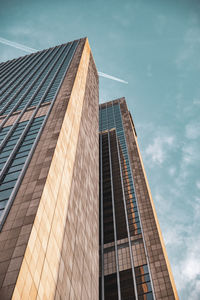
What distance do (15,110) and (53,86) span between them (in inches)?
432

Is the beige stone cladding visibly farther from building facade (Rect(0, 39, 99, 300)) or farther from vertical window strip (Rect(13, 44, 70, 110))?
vertical window strip (Rect(13, 44, 70, 110))

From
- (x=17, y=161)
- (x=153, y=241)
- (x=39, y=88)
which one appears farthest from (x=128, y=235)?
(x=39, y=88)

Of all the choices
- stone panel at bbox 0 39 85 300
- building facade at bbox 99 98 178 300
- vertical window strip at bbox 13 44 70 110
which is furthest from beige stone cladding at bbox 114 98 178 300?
vertical window strip at bbox 13 44 70 110

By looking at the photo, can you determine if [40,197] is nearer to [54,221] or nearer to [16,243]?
[54,221]

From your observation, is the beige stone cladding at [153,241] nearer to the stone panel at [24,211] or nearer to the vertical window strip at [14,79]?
the stone panel at [24,211]

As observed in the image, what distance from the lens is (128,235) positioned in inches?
2352

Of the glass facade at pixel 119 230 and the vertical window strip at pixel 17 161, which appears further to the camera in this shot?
the glass facade at pixel 119 230

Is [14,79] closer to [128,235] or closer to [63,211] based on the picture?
[128,235]

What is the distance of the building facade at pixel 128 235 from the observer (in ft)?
158

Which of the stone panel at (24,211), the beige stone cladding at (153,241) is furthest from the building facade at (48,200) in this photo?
the beige stone cladding at (153,241)

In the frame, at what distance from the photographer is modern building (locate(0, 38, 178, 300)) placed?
1956cm

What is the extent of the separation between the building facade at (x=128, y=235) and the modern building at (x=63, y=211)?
0.67 ft

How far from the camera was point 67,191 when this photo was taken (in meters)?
29.9

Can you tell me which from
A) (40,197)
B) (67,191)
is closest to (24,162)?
(67,191)
